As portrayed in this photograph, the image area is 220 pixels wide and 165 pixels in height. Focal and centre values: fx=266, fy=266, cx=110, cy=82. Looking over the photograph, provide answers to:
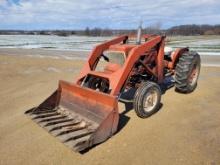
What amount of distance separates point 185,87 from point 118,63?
6.53 feet

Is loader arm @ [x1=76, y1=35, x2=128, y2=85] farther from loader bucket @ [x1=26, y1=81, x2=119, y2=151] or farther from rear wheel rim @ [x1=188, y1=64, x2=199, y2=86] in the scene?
rear wheel rim @ [x1=188, y1=64, x2=199, y2=86]

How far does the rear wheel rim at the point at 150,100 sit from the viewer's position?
5254 millimetres

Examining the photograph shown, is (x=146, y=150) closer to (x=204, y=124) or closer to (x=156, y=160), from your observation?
(x=156, y=160)

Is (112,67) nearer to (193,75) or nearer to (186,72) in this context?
(186,72)

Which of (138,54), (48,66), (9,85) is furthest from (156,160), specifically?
(48,66)

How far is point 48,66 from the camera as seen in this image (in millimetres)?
12727

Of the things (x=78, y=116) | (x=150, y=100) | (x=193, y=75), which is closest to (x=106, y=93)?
(x=78, y=116)

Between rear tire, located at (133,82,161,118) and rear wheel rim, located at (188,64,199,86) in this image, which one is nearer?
rear tire, located at (133,82,161,118)

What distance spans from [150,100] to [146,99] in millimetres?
204

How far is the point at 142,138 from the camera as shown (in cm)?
450

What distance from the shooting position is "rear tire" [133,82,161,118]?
5031 millimetres

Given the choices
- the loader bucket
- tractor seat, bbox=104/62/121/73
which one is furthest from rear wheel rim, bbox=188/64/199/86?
the loader bucket

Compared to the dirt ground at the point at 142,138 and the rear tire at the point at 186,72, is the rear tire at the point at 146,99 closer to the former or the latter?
the dirt ground at the point at 142,138

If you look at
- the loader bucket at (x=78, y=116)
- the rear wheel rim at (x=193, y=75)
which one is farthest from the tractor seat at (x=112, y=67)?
the rear wheel rim at (x=193, y=75)
